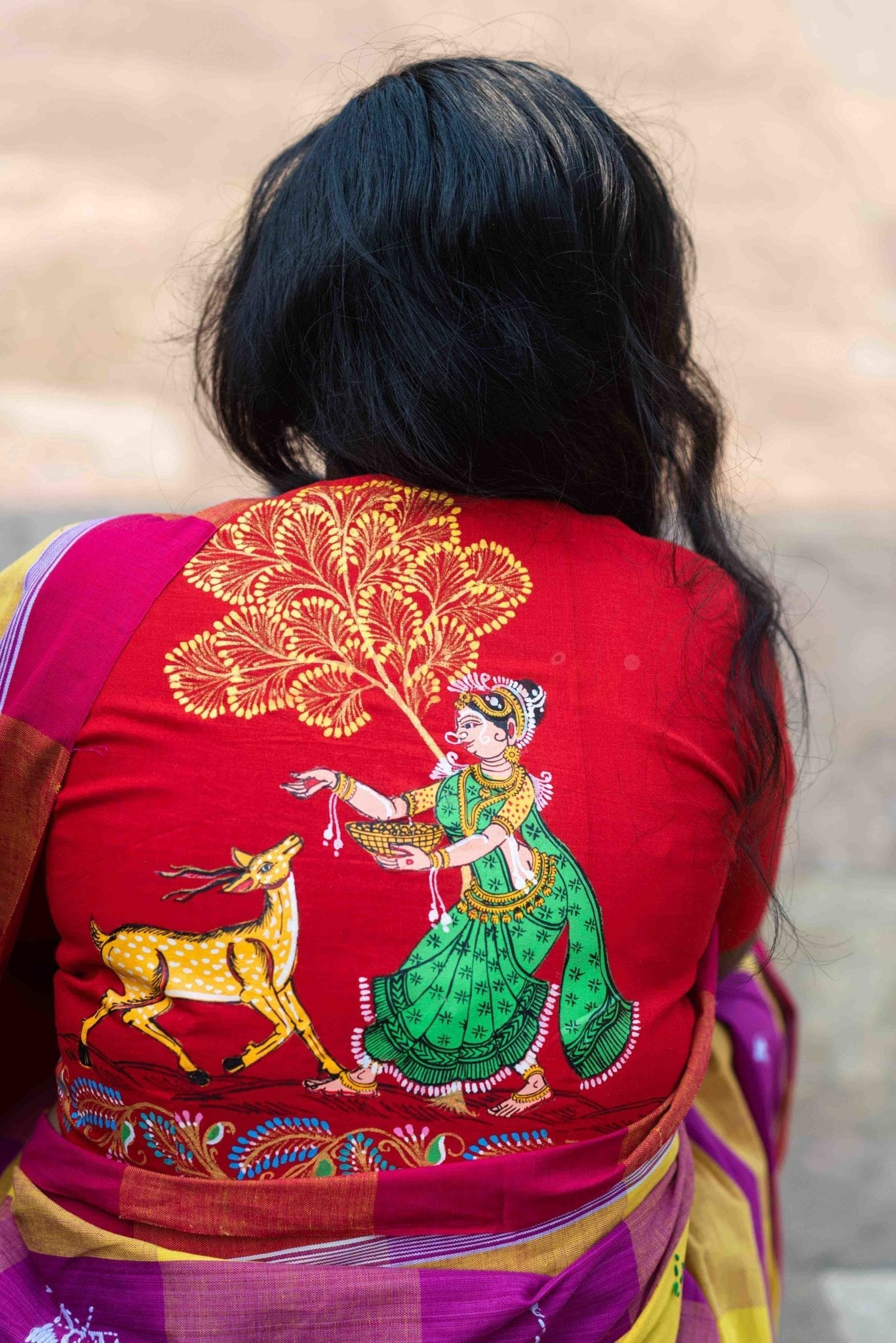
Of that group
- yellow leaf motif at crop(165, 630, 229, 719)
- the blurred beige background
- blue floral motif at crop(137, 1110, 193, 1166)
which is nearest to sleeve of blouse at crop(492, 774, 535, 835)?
yellow leaf motif at crop(165, 630, 229, 719)

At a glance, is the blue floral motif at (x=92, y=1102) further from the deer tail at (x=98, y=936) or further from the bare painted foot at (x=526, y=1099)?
the bare painted foot at (x=526, y=1099)

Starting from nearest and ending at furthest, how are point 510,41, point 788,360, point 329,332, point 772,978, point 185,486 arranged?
point 329,332
point 772,978
point 185,486
point 788,360
point 510,41

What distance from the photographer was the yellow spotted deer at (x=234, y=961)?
80cm

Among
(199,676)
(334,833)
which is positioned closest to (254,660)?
(199,676)

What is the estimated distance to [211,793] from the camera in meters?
0.81

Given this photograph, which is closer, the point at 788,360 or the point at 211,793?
the point at 211,793

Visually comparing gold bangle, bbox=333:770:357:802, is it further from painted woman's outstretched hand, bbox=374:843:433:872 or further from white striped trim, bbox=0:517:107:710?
white striped trim, bbox=0:517:107:710

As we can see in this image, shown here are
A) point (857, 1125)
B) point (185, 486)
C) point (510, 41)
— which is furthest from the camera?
point (510, 41)

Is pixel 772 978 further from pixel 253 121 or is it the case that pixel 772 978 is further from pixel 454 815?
pixel 253 121

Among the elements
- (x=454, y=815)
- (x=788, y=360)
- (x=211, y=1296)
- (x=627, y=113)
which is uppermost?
(x=627, y=113)

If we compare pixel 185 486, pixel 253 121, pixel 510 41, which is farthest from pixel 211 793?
pixel 510 41

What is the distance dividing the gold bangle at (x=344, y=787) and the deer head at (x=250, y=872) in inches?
1.7

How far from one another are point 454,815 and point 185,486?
2.22m

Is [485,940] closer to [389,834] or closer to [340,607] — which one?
[389,834]
